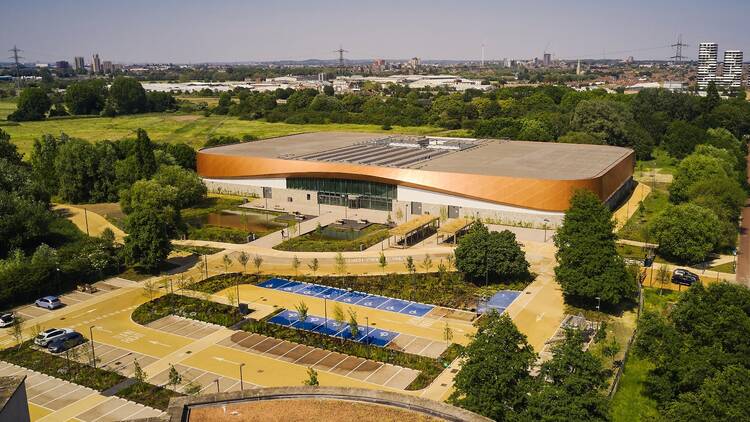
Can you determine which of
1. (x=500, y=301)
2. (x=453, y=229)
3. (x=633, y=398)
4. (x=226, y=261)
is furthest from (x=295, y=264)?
(x=633, y=398)

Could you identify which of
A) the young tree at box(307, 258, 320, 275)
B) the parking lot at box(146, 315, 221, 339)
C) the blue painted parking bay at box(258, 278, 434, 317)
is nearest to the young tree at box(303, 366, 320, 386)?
the parking lot at box(146, 315, 221, 339)

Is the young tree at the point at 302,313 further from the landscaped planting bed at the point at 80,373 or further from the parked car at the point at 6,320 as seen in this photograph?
the parked car at the point at 6,320

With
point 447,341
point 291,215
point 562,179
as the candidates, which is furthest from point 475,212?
point 447,341

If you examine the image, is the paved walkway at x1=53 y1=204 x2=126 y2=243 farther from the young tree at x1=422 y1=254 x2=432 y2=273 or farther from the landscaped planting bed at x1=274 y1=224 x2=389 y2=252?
the young tree at x1=422 y1=254 x2=432 y2=273

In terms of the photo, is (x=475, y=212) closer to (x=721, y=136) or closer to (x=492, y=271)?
(x=492, y=271)

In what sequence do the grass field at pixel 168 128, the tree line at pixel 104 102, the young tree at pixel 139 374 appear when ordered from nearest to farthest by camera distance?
the young tree at pixel 139 374, the grass field at pixel 168 128, the tree line at pixel 104 102

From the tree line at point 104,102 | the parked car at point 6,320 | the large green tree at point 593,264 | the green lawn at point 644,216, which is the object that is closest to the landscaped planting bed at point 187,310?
the parked car at point 6,320

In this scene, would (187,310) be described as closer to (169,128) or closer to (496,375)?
(496,375)
